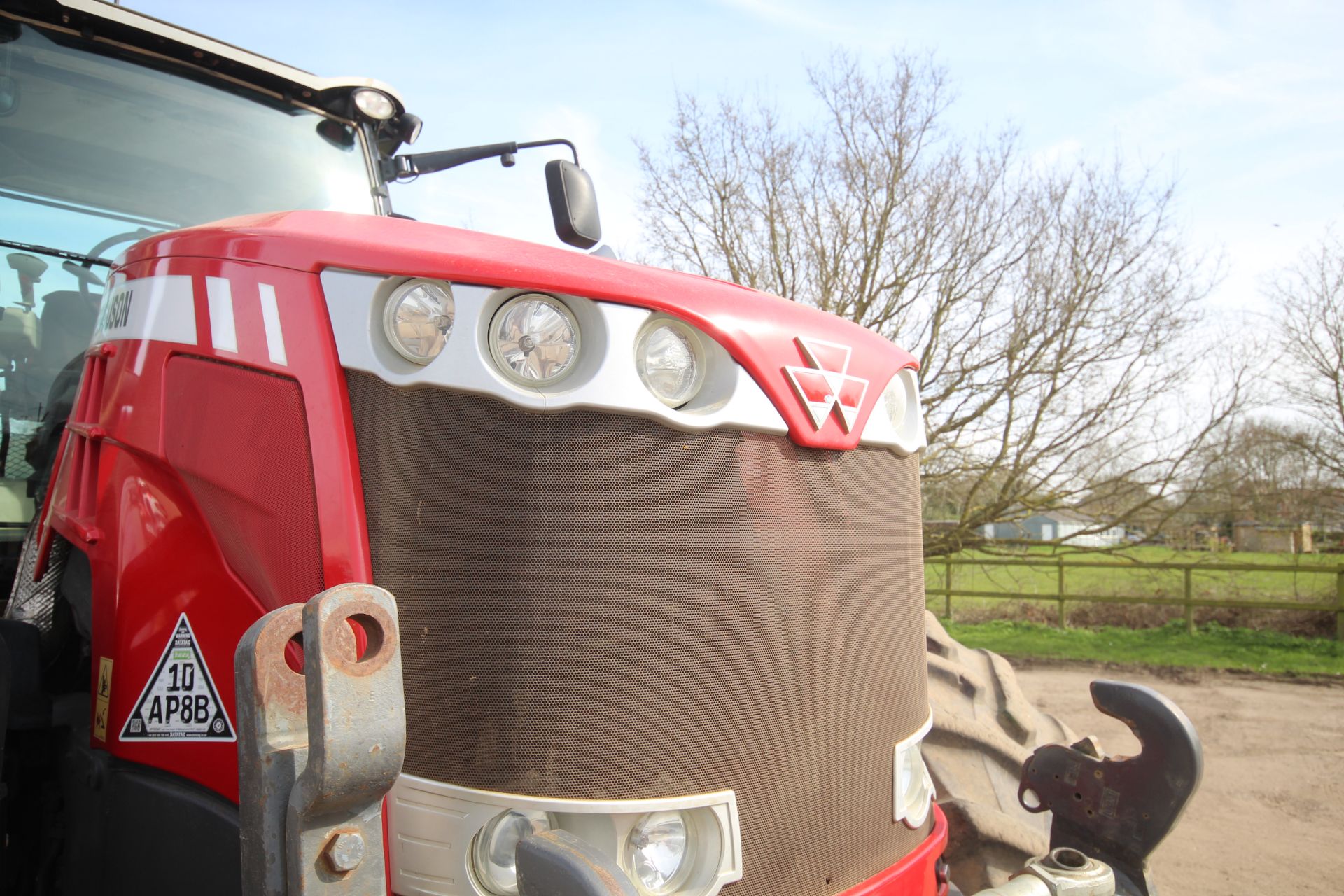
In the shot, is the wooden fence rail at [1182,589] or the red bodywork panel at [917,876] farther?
the wooden fence rail at [1182,589]

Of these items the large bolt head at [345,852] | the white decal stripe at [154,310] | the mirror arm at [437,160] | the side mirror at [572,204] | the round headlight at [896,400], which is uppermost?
the mirror arm at [437,160]

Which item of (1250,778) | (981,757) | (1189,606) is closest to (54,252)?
(981,757)

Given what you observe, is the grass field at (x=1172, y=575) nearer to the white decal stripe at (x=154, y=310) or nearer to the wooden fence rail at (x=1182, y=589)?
the wooden fence rail at (x=1182, y=589)

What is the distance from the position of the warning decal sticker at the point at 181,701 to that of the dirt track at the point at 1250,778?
3.98 m

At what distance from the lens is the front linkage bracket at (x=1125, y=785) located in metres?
2.21

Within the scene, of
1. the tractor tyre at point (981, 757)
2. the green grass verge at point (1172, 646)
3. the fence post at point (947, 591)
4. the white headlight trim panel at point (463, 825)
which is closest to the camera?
the white headlight trim panel at point (463, 825)

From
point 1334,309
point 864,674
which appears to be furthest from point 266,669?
point 1334,309

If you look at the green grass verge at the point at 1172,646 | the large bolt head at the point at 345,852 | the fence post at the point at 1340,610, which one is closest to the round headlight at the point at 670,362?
the large bolt head at the point at 345,852

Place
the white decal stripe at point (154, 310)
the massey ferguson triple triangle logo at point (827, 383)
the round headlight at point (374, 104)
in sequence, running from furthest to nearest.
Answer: the round headlight at point (374, 104)
the white decal stripe at point (154, 310)
the massey ferguson triple triangle logo at point (827, 383)

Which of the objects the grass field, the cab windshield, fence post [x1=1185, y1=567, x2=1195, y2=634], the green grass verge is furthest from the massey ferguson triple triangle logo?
fence post [x1=1185, y1=567, x2=1195, y2=634]

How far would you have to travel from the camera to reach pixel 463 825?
148cm

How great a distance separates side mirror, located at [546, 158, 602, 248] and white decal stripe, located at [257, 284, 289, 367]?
2.97 feet

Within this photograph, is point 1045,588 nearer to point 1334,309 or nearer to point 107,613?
point 1334,309

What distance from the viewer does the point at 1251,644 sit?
460 inches
